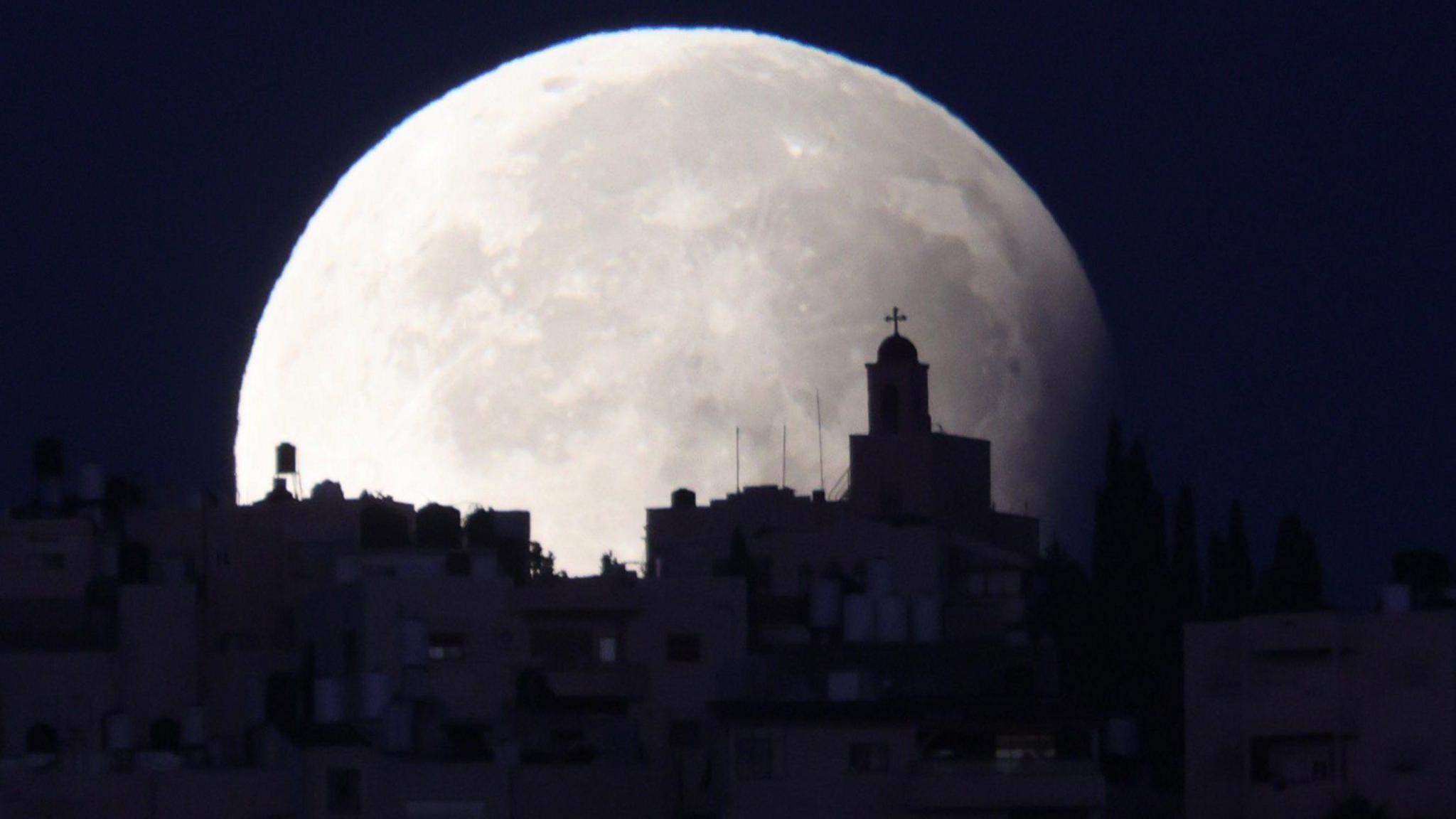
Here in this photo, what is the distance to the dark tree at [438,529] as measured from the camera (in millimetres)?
106250

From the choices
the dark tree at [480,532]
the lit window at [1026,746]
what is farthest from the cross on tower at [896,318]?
the lit window at [1026,746]

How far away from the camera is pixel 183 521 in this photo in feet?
363

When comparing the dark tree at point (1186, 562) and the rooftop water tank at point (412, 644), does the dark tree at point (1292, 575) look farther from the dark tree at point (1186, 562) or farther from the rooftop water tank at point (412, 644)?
the rooftop water tank at point (412, 644)

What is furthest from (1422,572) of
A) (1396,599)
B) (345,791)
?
(345,791)

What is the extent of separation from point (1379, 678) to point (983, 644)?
10.1 metres

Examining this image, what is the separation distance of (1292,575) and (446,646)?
16.5 metres

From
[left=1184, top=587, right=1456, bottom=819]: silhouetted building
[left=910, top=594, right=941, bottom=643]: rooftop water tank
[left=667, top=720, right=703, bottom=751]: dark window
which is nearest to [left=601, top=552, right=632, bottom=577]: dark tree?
[left=910, top=594, right=941, bottom=643]: rooftop water tank

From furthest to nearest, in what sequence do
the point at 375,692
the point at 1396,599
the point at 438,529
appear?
1. the point at 438,529
2. the point at 375,692
3. the point at 1396,599

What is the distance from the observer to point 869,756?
8838cm

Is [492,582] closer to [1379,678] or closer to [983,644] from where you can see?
[983,644]

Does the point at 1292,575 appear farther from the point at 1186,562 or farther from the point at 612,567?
the point at 612,567

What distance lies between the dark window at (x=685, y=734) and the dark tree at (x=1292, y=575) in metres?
11.9

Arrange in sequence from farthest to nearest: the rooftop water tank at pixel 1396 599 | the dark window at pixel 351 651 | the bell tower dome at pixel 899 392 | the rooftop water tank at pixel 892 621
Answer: the bell tower dome at pixel 899 392
the rooftop water tank at pixel 892 621
the dark window at pixel 351 651
the rooftop water tank at pixel 1396 599

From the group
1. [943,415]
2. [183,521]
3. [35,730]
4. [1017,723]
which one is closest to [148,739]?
[35,730]
